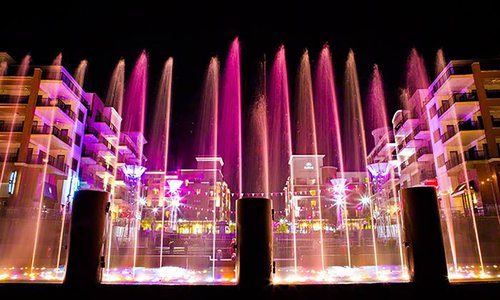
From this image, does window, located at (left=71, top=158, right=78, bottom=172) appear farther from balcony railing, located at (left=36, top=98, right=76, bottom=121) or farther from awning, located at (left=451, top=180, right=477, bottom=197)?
awning, located at (left=451, top=180, right=477, bottom=197)

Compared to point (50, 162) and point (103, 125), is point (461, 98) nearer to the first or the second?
point (50, 162)

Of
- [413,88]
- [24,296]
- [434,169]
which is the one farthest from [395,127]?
[24,296]

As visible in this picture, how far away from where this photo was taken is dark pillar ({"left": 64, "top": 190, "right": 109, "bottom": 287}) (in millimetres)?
5555

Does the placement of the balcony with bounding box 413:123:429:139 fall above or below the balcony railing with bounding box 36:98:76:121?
below

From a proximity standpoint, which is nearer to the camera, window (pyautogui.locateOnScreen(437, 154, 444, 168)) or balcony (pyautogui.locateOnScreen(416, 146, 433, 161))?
window (pyautogui.locateOnScreen(437, 154, 444, 168))

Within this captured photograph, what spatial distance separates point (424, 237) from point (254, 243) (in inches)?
113

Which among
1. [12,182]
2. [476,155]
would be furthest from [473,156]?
[12,182]

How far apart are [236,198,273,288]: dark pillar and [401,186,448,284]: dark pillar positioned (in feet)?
7.92

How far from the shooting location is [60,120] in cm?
3788

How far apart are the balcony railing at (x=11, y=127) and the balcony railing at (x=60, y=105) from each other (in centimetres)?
270

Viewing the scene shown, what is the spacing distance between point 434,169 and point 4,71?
49.0m

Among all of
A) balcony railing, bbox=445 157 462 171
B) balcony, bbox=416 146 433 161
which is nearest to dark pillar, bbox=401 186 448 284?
balcony railing, bbox=445 157 462 171

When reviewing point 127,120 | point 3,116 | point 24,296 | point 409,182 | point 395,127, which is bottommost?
point 24,296

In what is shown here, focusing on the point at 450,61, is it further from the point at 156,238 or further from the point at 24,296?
the point at 24,296
